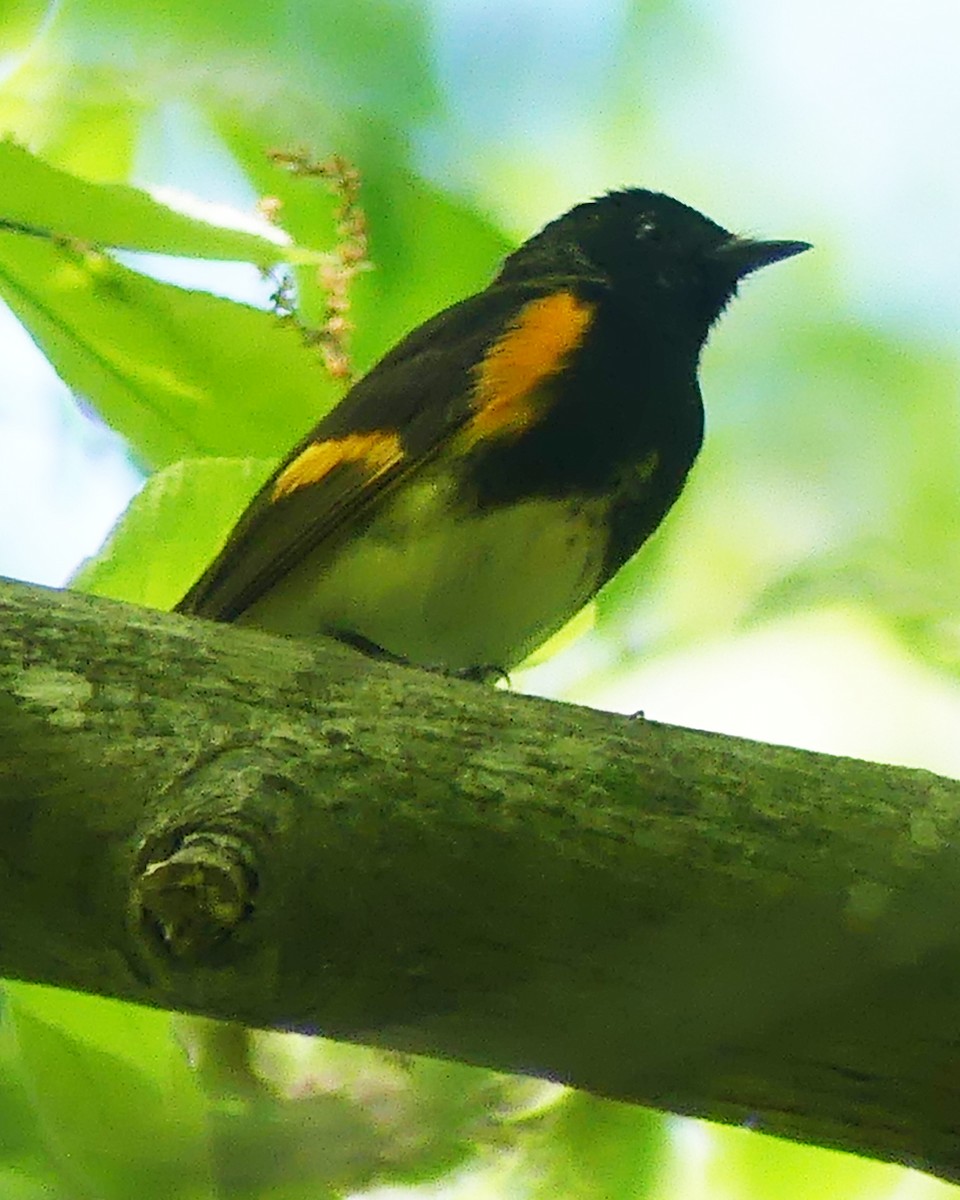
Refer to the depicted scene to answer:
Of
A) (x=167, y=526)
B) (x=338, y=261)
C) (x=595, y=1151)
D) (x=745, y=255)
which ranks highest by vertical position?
(x=745, y=255)

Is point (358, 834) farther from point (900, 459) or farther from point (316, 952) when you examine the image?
point (900, 459)

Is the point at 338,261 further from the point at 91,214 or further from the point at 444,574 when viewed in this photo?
the point at 444,574

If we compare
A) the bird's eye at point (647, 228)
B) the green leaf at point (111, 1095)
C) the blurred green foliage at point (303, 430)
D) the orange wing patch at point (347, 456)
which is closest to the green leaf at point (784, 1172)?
the blurred green foliage at point (303, 430)

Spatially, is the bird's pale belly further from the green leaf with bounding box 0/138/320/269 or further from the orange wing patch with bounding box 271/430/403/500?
the green leaf with bounding box 0/138/320/269

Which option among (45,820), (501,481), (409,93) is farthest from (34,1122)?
(409,93)

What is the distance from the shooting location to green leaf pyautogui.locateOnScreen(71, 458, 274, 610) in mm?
1549

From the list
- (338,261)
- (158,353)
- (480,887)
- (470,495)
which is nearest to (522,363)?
(470,495)

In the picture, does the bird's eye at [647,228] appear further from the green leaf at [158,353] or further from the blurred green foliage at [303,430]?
the green leaf at [158,353]

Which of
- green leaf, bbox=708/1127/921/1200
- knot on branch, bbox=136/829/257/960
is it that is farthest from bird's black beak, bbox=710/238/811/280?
knot on branch, bbox=136/829/257/960

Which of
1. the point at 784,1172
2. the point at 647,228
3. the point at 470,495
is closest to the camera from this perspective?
the point at 784,1172

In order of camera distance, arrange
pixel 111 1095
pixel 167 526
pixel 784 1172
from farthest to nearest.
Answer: pixel 167 526
pixel 784 1172
pixel 111 1095

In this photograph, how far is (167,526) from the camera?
1590 millimetres

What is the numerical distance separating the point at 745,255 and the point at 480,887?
1900mm

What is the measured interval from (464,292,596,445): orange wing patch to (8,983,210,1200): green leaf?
3.14 feet
